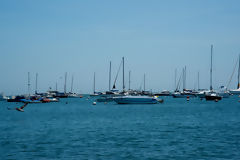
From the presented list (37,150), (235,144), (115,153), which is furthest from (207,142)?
(37,150)

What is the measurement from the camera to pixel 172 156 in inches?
914

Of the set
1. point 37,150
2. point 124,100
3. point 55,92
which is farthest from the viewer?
point 55,92

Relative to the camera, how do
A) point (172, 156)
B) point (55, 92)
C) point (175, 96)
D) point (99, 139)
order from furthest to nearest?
point (55, 92) < point (175, 96) < point (99, 139) < point (172, 156)

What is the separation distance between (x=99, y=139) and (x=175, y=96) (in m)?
146

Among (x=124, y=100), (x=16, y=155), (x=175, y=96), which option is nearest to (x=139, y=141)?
(x=16, y=155)

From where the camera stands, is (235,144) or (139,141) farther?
(139,141)

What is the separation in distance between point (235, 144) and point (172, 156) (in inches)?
275

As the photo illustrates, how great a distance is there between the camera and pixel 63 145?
27734mm

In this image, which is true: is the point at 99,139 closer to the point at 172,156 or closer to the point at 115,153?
the point at 115,153

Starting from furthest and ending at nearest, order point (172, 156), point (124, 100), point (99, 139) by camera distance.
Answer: point (124, 100) → point (99, 139) → point (172, 156)

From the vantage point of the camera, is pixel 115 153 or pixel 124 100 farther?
pixel 124 100

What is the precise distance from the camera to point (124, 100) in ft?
317

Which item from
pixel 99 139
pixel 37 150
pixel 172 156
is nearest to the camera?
pixel 172 156

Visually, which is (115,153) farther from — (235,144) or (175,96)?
(175,96)
